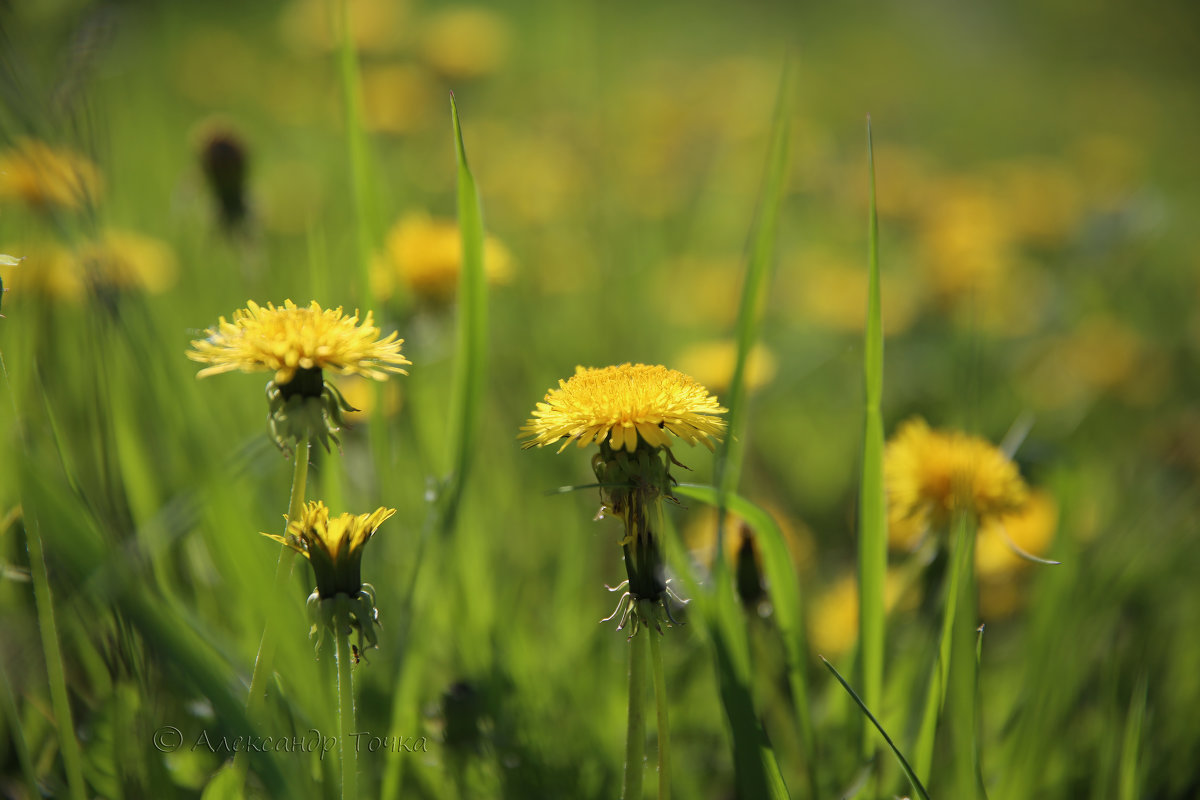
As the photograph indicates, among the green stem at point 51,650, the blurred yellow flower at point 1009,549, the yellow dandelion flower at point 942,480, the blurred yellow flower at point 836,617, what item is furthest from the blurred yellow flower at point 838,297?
the green stem at point 51,650

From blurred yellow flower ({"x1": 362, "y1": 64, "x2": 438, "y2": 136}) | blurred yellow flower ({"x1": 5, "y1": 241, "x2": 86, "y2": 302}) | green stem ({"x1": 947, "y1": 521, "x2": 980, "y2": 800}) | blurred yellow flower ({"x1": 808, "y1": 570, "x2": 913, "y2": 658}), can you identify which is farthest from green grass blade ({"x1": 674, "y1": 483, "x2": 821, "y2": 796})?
blurred yellow flower ({"x1": 362, "y1": 64, "x2": 438, "y2": 136})

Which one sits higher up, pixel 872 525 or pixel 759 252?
pixel 759 252

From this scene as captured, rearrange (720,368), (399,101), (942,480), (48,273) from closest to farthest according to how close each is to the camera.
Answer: (942,480) → (48,273) → (720,368) → (399,101)

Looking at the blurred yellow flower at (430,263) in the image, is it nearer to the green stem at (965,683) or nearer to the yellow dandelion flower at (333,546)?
the yellow dandelion flower at (333,546)

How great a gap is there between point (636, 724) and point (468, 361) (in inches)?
18.8

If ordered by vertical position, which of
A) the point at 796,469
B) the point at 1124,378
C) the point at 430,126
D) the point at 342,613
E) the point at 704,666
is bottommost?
the point at 704,666

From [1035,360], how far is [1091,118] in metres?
3.63

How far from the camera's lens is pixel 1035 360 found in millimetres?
2918

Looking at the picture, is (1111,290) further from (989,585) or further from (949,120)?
(949,120)

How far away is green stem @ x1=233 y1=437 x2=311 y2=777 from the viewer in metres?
0.76

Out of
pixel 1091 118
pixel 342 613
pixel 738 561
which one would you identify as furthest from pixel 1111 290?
pixel 342 613

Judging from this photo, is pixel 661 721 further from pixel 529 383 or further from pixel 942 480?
pixel 529 383

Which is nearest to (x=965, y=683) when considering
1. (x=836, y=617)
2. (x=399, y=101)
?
(x=836, y=617)

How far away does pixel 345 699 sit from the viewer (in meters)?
0.77
